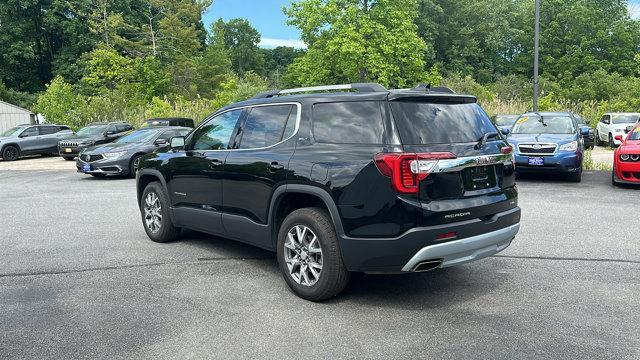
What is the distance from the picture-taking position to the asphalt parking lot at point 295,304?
3598 millimetres

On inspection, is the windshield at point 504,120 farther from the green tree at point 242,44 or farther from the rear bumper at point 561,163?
the green tree at point 242,44

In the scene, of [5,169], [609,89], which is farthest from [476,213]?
[609,89]

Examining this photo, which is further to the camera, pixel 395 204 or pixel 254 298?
pixel 254 298

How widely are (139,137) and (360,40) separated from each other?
27.9m

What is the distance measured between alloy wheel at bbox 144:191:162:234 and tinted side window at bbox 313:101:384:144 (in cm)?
293

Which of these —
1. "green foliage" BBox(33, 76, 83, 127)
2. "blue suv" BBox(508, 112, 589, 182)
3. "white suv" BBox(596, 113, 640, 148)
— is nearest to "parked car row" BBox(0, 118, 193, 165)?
"green foliage" BBox(33, 76, 83, 127)

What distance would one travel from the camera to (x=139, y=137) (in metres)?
15.6

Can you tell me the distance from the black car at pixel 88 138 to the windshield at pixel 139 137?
4749 millimetres

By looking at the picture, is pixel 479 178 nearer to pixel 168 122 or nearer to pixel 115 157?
pixel 115 157

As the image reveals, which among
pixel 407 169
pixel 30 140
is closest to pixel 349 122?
pixel 407 169

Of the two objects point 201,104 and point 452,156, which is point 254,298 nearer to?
point 452,156

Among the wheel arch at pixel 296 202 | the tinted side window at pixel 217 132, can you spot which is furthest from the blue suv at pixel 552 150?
the wheel arch at pixel 296 202

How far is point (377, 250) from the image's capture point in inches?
157

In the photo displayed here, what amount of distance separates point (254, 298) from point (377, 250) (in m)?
1.28
